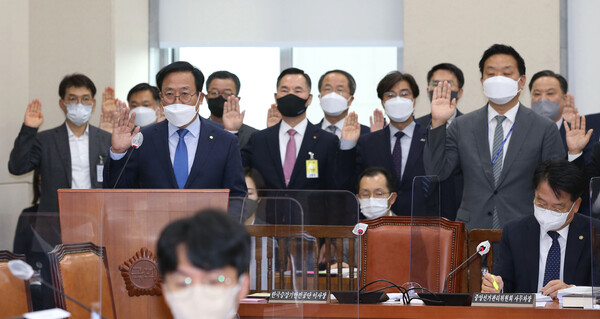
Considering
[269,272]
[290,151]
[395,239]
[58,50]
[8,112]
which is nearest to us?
[269,272]

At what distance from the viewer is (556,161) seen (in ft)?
10.8

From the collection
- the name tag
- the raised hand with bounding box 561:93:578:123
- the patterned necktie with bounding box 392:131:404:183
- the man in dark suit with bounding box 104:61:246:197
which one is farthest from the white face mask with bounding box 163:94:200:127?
the raised hand with bounding box 561:93:578:123

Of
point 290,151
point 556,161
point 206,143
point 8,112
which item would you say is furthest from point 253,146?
point 8,112

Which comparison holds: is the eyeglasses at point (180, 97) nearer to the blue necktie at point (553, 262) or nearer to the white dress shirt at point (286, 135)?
the white dress shirt at point (286, 135)

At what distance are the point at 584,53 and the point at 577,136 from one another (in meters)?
2.43

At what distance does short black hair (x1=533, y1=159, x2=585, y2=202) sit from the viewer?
10.5 feet

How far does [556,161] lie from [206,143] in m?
1.46

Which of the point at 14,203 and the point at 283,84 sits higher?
the point at 283,84

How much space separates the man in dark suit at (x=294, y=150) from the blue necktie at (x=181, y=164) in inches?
44.4

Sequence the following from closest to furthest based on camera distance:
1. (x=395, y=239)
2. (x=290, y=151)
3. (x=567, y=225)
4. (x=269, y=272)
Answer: (x=269, y=272)
(x=567, y=225)
(x=395, y=239)
(x=290, y=151)

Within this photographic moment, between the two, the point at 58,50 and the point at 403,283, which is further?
the point at 58,50

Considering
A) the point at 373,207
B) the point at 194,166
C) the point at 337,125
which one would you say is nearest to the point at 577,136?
the point at 373,207

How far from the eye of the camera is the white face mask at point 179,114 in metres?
3.45

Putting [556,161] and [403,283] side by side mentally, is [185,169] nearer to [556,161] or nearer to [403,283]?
[403,283]
